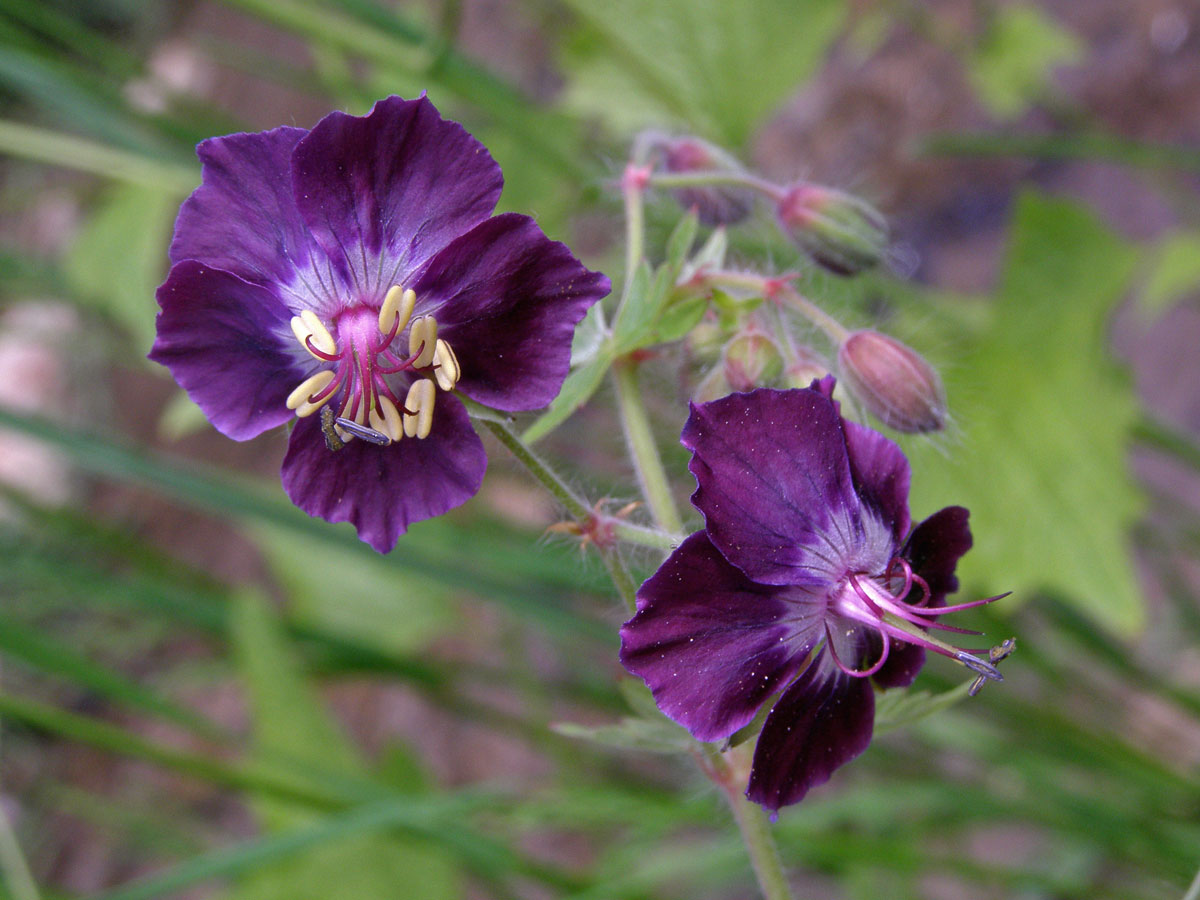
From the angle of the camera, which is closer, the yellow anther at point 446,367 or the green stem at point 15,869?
the yellow anther at point 446,367

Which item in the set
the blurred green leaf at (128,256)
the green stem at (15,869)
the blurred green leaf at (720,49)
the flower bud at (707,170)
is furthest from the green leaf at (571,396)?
the blurred green leaf at (128,256)

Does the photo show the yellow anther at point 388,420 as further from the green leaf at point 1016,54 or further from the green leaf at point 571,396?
the green leaf at point 1016,54

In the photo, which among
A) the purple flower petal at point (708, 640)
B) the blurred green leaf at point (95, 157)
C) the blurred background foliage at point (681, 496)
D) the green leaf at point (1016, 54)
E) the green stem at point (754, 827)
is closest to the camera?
the purple flower petal at point (708, 640)

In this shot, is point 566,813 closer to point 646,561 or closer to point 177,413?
point 646,561

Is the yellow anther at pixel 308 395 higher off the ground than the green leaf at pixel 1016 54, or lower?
lower

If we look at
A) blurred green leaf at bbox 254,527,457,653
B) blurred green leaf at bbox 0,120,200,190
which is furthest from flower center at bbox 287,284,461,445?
blurred green leaf at bbox 254,527,457,653

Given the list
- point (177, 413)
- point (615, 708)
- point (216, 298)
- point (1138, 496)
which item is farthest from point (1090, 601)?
point (177, 413)
